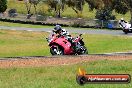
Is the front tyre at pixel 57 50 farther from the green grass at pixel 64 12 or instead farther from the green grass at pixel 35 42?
the green grass at pixel 64 12

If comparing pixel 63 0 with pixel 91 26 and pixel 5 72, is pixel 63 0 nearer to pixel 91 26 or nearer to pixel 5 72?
pixel 91 26

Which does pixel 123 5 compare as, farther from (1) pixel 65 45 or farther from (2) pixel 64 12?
(1) pixel 65 45

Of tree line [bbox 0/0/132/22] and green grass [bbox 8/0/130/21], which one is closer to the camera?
tree line [bbox 0/0/132/22]

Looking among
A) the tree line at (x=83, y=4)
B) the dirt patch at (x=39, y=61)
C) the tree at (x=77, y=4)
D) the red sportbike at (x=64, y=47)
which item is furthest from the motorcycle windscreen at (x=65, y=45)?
the tree at (x=77, y=4)

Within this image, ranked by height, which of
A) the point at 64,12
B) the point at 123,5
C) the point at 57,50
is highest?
the point at 57,50

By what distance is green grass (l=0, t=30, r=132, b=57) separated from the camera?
32766mm

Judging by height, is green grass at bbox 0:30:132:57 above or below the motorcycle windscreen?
below

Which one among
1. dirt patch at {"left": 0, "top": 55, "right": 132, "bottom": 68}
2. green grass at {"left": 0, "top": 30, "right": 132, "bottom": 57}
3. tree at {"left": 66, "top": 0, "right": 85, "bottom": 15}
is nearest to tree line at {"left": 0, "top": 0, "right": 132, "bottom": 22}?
tree at {"left": 66, "top": 0, "right": 85, "bottom": 15}

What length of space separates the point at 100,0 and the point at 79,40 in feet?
172

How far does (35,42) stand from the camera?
130 ft

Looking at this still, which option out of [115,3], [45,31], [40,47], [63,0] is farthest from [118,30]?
[63,0]

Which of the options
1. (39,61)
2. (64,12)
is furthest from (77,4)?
(39,61)

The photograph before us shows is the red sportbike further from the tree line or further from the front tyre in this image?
the tree line

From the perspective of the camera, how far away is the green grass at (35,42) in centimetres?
3277
